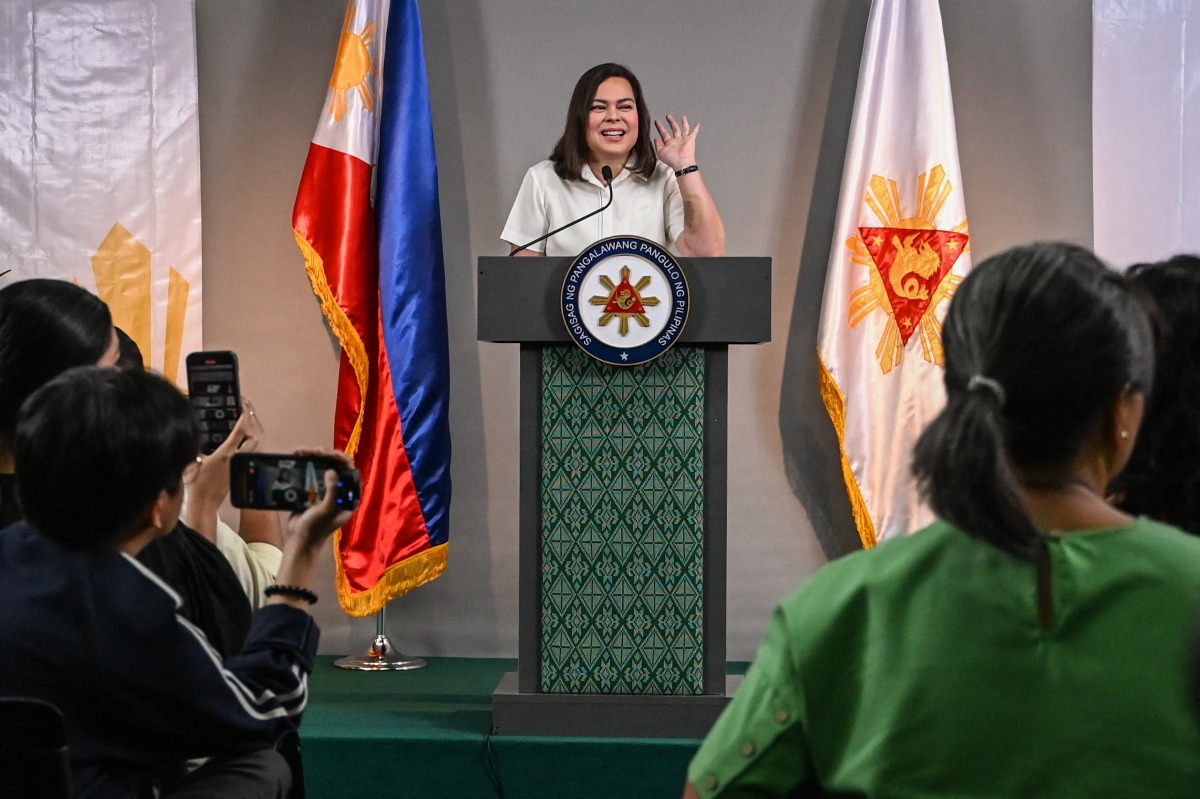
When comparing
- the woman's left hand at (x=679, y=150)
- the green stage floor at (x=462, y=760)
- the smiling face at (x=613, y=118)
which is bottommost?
the green stage floor at (x=462, y=760)

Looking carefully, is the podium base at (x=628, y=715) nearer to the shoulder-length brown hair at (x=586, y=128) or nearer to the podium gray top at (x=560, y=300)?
the podium gray top at (x=560, y=300)

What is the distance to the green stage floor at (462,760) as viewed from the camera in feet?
9.07

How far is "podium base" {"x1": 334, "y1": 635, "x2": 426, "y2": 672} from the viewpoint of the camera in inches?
155

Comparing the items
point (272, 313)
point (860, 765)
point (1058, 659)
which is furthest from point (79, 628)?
point (272, 313)

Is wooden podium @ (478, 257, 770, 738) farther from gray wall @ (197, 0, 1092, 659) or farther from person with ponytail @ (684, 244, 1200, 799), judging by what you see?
person with ponytail @ (684, 244, 1200, 799)

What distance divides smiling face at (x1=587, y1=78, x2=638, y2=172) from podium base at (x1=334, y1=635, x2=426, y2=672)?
70.5 inches

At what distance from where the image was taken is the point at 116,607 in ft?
4.62

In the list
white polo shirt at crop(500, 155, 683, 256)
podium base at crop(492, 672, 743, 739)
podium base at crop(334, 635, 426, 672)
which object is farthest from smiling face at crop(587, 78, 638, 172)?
podium base at crop(334, 635, 426, 672)

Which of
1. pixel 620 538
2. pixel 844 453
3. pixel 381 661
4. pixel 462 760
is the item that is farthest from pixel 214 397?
pixel 844 453

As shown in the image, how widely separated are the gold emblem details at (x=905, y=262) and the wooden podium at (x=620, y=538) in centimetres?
131

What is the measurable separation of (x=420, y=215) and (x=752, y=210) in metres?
1.15

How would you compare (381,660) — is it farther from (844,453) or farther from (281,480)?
(281,480)

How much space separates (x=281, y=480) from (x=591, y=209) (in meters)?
2.03

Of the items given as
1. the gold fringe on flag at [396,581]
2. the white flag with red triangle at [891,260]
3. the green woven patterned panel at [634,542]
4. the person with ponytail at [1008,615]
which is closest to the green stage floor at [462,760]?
the green woven patterned panel at [634,542]
